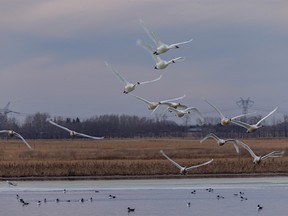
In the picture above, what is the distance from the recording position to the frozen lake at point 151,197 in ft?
121

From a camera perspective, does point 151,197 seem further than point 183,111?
Yes

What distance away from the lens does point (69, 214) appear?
119 ft

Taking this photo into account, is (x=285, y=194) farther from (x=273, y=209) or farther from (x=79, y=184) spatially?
(x=79, y=184)

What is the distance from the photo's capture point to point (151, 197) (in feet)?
139

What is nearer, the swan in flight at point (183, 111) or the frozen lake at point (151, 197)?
the swan in flight at point (183, 111)

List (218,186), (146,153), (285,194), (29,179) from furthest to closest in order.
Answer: (146,153)
(29,179)
(218,186)
(285,194)

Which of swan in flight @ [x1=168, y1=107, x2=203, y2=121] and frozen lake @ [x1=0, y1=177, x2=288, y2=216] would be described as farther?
frozen lake @ [x1=0, y1=177, x2=288, y2=216]

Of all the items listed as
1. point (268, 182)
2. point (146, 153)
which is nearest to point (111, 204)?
point (268, 182)

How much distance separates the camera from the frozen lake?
37031 millimetres

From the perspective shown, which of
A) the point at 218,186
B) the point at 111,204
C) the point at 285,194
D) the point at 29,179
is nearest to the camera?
the point at 111,204

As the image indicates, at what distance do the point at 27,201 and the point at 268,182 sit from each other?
37.6 ft

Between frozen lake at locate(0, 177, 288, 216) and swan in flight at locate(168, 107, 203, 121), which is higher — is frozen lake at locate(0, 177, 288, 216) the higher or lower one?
the lower one

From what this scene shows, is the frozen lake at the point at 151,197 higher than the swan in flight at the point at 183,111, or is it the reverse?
the swan in flight at the point at 183,111

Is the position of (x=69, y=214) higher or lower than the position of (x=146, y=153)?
lower
